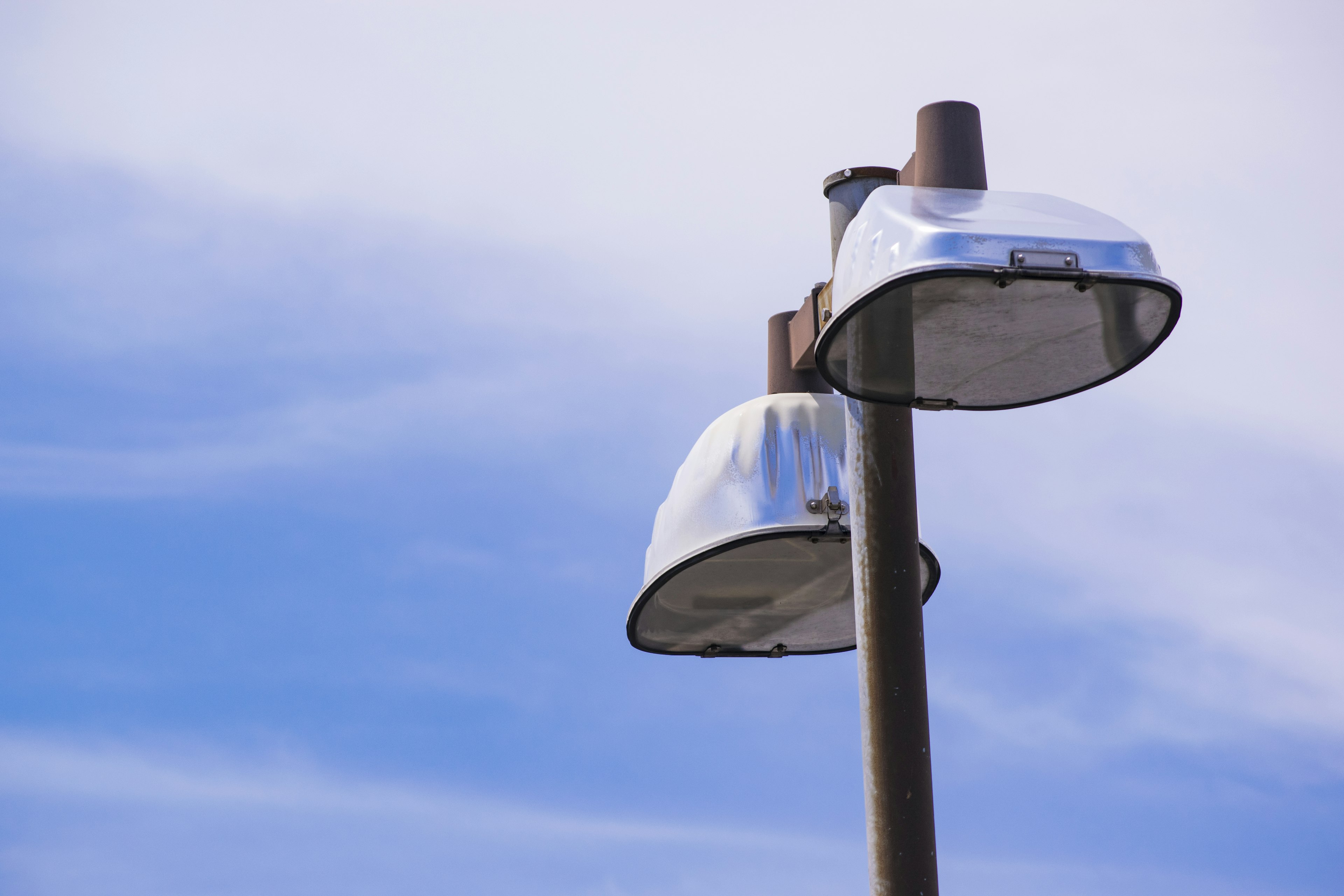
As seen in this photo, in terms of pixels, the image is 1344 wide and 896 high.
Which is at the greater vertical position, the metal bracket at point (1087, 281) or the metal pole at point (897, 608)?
the metal bracket at point (1087, 281)

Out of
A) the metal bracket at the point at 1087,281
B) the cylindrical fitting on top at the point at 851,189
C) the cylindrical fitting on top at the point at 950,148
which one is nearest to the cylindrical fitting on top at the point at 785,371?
the cylindrical fitting on top at the point at 851,189

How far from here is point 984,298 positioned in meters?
3.99

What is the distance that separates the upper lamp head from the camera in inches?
149

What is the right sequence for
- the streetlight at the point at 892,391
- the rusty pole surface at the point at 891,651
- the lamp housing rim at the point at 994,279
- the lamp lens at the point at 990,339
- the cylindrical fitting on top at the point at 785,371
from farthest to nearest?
the cylindrical fitting on top at the point at 785,371, the rusty pole surface at the point at 891,651, the lamp lens at the point at 990,339, the streetlight at the point at 892,391, the lamp housing rim at the point at 994,279

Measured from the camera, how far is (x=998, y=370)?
463 cm

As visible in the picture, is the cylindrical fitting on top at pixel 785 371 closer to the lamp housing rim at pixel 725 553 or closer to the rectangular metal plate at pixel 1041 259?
the lamp housing rim at pixel 725 553

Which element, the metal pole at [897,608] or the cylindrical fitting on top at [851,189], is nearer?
the metal pole at [897,608]

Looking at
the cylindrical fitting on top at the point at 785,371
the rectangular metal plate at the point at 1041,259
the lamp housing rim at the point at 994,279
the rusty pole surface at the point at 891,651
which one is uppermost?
the cylindrical fitting on top at the point at 785,371

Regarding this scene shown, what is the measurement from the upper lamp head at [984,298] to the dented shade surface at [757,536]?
507 mm

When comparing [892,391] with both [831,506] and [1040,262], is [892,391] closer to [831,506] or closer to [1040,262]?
[831,506]

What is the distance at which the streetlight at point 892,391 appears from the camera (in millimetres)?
3869

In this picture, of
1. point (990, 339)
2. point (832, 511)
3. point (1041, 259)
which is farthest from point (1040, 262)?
point (832, 511)

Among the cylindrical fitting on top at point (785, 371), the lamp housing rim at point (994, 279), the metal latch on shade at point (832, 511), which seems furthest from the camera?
the cylindrical fitting on top at point (785, 371)

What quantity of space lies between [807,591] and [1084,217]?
7.50 ft
